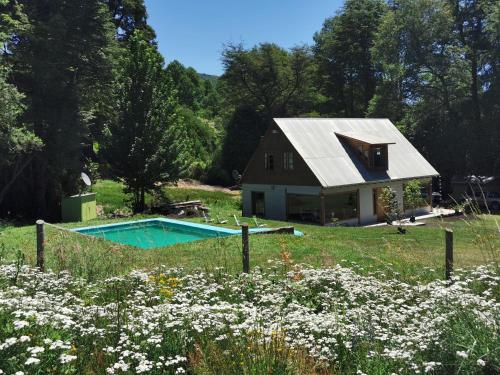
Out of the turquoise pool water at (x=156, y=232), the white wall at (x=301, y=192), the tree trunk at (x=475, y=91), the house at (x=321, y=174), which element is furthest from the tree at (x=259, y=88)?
the turquoise pool water at (x=156, y=232)

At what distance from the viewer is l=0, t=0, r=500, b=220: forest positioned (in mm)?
26312

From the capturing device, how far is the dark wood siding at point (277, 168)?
29.1 meters

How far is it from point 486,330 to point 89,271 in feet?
20.0

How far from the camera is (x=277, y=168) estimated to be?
31.0 meters

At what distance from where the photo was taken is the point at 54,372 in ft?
Result: 13.5

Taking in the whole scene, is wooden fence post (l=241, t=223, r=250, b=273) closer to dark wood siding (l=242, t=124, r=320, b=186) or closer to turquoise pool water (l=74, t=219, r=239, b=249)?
turquoise pool water (l=74, t=219, r=239, b=249)

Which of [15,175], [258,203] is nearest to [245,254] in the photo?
[15,175]

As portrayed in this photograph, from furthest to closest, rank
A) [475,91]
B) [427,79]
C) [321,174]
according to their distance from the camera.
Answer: [427,79] < [475,91] < [321,174]

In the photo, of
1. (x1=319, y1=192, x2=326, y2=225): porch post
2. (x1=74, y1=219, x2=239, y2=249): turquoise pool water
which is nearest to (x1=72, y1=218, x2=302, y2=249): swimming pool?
(x1=74, y1=219, x2=239, y2=249): turquoise pool water

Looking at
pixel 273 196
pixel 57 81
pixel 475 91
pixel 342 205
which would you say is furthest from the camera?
pixel 475 91

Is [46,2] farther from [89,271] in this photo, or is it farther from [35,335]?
[35,335]

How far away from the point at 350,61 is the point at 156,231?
45.5 meters

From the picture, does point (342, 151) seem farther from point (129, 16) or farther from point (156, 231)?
point (129, 16)

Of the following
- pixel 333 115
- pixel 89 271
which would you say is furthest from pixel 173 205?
pixel 333 115
